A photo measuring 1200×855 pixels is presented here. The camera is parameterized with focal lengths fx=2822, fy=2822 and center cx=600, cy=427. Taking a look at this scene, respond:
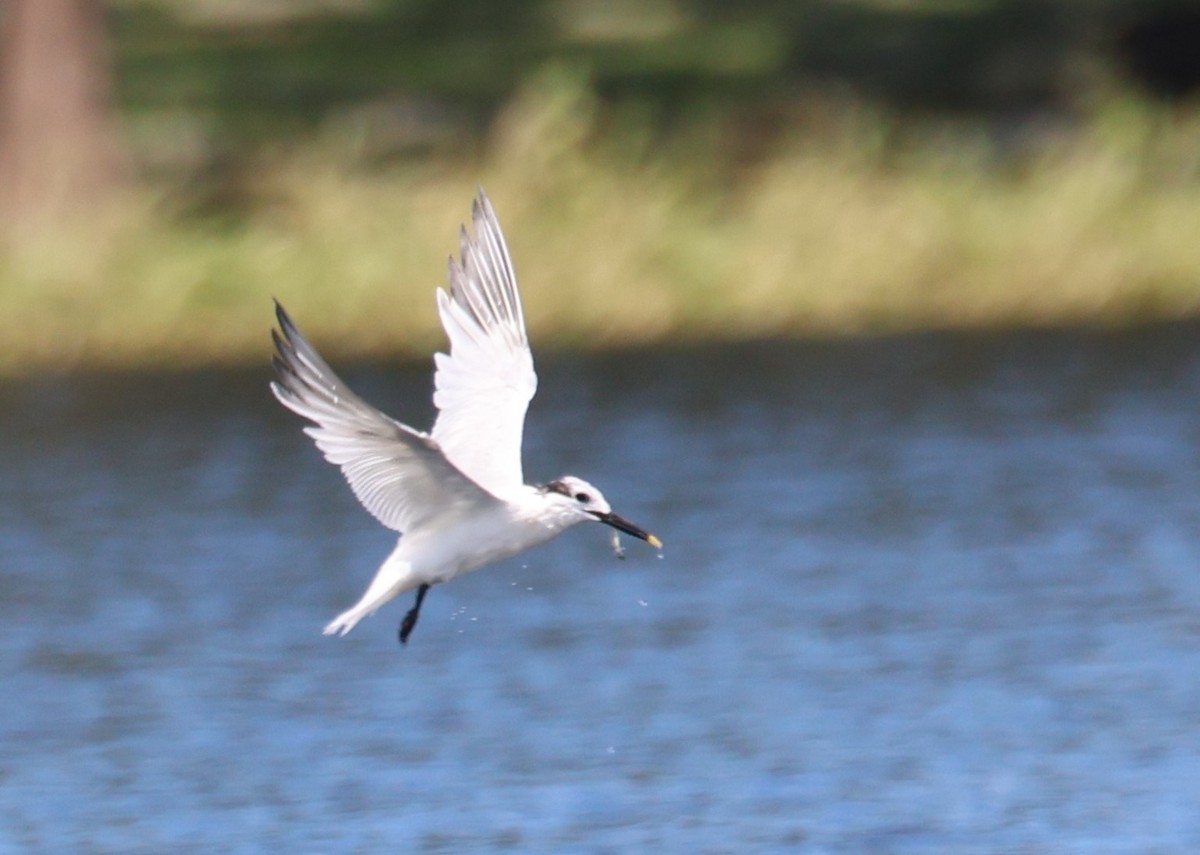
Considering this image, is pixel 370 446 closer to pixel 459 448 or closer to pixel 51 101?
pixel 459 448

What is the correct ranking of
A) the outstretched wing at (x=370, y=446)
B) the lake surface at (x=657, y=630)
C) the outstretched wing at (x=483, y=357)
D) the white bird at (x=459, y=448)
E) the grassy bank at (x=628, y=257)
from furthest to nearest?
the grassy bank at (x=628, y=257) < the lake surface at (x=657, y=630) < the outstretched wing at (x=483, y=357) < the white bird at (x=459, y=448) < the outstretched wing at (x=370, y=446)

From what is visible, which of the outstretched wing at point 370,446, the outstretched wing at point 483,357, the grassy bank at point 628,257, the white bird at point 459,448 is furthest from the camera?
the grassy bank at point 628,257

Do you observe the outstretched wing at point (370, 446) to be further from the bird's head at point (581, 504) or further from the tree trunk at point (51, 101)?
the tree trunk at point (51, 101)

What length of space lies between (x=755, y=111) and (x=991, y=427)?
8.92 metres

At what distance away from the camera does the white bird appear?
899 centimetres

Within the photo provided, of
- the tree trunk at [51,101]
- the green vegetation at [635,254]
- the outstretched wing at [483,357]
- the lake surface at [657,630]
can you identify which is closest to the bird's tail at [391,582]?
the outstretched wing at [483,357]

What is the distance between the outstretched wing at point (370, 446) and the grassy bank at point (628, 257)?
12578 mm

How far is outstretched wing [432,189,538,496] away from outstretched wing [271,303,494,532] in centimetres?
41

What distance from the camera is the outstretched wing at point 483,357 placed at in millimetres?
9930

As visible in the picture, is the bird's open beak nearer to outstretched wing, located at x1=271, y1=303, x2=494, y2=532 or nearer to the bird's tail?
outstretched wing, located at x1=271, y1=303, x2=494, y2=532

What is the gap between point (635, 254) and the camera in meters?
22.5

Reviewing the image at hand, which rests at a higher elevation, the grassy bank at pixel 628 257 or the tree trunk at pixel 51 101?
the tree trunk at pixel 51 101

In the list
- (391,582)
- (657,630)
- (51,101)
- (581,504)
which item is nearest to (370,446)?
(391,582)

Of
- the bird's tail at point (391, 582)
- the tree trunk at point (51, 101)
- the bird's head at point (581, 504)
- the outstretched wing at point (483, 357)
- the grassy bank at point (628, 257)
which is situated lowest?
the bird's tail at point (391, 582)
